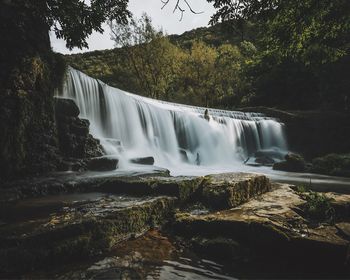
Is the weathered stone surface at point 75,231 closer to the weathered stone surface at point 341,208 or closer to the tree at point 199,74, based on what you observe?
the weathered stone surface at point 341,208

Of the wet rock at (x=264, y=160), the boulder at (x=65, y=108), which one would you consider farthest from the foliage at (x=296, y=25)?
the wet rock at (x=264, y=160)

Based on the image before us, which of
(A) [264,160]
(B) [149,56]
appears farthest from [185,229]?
(B) [149,56]

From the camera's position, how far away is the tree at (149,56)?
38719mm

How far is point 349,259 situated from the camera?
424cm

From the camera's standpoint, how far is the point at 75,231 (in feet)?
14.3

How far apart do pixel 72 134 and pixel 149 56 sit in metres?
28.0

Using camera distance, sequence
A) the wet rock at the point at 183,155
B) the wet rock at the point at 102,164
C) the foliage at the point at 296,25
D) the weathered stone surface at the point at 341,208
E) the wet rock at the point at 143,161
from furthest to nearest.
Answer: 1. the wet rock at the point at 183,155
2. the wet rock at the point at 143,161
3. the wet rock at the point at 102,164
4. the foliage at the point at 296,25
5. the weathered stone surface at the point at 341,208

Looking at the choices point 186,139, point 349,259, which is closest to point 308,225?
point 349,259

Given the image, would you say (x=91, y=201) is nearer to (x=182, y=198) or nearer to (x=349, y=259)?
(x=182, y=198)

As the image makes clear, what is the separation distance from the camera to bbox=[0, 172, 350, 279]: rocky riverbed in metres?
4.05

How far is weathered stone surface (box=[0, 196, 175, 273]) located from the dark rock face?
6.79m

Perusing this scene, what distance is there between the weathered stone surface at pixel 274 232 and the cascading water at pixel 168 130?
7.66m

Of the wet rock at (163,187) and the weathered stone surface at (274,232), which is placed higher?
the wet rock at (163,187)

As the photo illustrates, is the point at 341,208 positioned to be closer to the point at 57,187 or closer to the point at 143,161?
the point at 57,187
